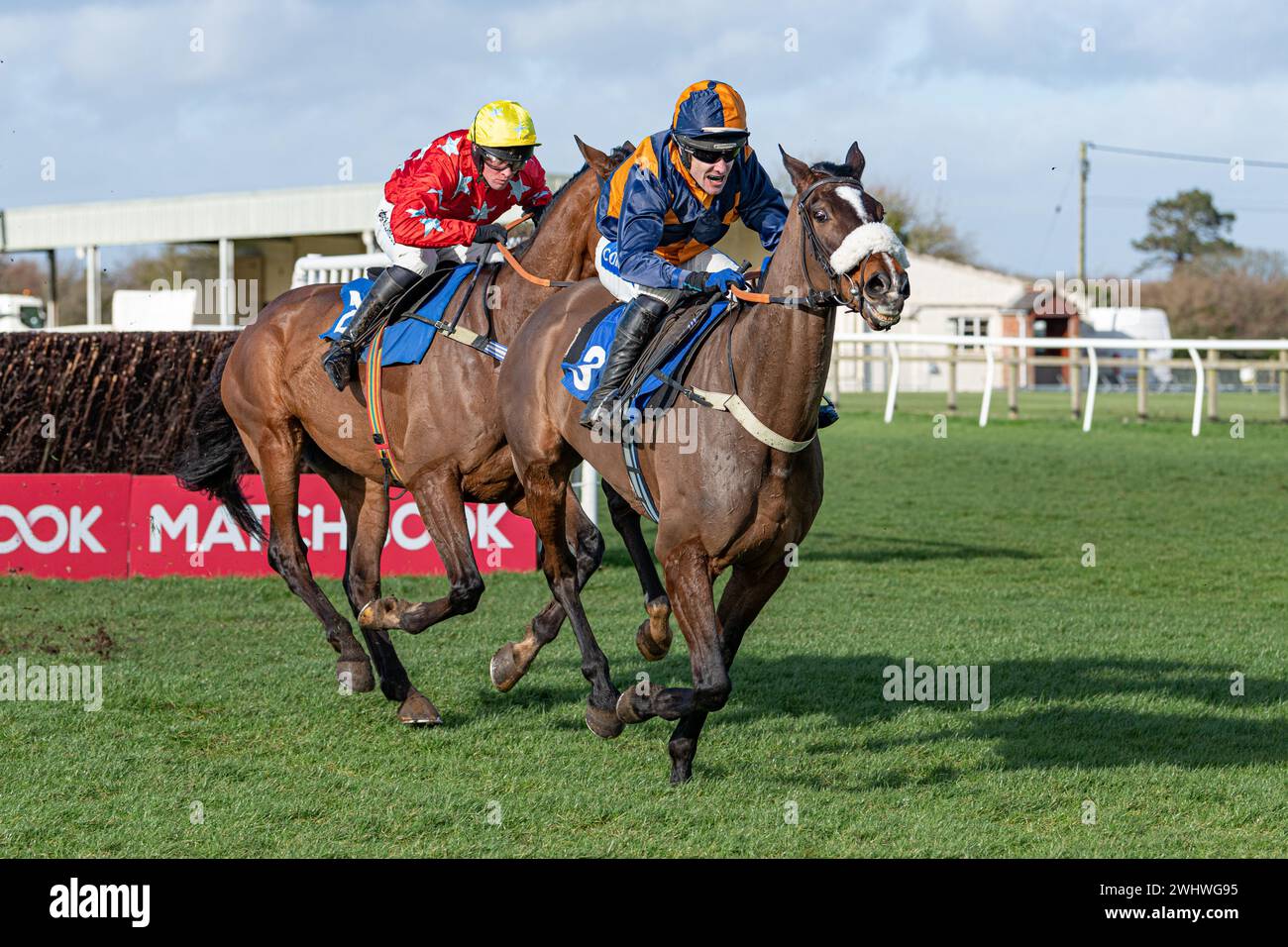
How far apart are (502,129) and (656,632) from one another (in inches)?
82.5

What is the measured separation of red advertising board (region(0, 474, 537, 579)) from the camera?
9.89 meters

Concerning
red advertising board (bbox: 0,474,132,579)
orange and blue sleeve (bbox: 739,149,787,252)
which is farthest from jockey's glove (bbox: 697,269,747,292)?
red advertising board (bbox: 0,474,132,579)

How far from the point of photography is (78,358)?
10516mm

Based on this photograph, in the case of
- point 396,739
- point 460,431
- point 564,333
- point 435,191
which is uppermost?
point 435,191

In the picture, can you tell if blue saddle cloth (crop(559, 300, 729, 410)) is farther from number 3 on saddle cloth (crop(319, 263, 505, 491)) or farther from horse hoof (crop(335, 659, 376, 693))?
horse hoof (crop(335, 659, 376, 693))

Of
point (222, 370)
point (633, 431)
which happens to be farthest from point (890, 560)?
point (633, 431)

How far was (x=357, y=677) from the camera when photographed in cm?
670

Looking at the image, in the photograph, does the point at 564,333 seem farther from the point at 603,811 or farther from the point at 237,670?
the point at 237,670

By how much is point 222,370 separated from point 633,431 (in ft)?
10.3

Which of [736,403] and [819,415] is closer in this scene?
[736,403]

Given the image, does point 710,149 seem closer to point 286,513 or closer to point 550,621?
point 550,621

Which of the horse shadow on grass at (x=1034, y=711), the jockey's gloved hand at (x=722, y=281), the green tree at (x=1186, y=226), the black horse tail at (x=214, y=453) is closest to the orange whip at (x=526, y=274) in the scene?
the jockey's gloved hand at (x=722, y=281)

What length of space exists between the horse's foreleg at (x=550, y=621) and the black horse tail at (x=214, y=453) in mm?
2154

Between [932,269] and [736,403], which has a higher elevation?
[932,269]
